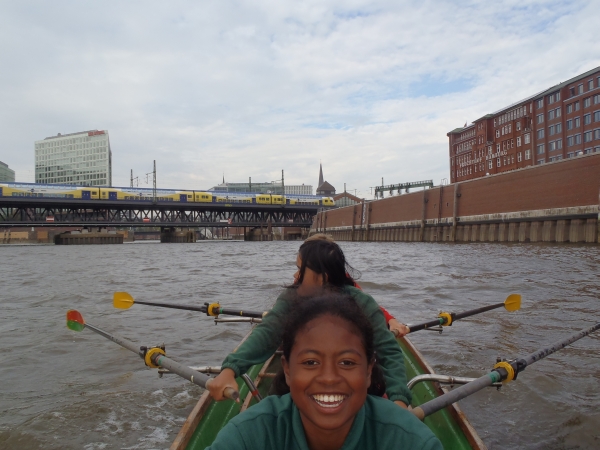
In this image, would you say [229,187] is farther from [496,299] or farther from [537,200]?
[496,299]

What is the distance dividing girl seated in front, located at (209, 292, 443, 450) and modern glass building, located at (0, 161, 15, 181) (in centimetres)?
12726

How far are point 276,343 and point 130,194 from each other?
6576 cm

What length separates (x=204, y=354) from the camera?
7578mm

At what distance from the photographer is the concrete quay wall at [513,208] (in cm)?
2709

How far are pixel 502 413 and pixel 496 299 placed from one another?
22.4ft

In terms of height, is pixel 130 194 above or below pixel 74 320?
above

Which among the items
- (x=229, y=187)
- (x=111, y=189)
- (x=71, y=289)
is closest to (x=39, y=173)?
(x=229, y=187)

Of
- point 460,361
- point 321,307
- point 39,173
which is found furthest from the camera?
point 39,173

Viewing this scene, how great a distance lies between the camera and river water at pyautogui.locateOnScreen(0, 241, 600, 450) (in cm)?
482

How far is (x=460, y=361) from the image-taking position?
685 centimetres

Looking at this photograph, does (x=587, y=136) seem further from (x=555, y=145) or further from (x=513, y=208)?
(x=513, y=208)

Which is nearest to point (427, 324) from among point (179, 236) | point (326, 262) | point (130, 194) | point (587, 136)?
point (326, 262)

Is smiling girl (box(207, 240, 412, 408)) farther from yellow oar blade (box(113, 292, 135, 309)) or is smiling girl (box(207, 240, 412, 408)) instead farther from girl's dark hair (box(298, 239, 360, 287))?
yellow oar blade (box(113, 292, 135, 309))

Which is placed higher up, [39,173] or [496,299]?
[39,173]
